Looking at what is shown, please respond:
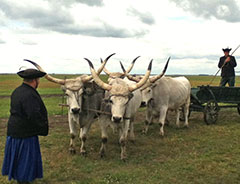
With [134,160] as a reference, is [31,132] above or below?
above

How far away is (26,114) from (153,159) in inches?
152

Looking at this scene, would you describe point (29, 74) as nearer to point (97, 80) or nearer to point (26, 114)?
point (26, 114)

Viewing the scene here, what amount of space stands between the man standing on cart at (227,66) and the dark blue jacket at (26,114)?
973 centimetres

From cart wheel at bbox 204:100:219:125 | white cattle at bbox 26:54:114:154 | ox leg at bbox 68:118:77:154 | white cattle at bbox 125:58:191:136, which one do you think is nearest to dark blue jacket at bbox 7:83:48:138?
white cattle at bbox 26:54:114:154

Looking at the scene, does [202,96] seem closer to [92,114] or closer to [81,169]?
[92,114]

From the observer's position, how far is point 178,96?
10188 millimetres

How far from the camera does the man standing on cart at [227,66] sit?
38.5 ft

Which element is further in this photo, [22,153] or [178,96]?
[178,96]

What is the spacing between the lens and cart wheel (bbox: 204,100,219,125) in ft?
35.4

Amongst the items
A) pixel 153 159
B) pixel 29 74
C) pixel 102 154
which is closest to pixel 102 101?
pixel 102 154

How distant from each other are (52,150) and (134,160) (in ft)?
8.65

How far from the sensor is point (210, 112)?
11.0m

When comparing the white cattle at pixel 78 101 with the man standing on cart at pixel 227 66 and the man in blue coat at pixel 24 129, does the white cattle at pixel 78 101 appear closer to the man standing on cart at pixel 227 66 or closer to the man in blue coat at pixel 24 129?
the man in blue coat at pixel 24 129

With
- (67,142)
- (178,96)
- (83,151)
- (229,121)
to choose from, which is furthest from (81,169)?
(229,121)
